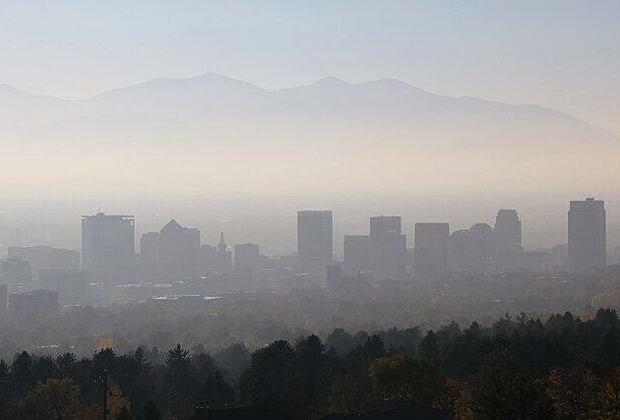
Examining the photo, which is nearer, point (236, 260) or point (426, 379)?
point (426, 379)

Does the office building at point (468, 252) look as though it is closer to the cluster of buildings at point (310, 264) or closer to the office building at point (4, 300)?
the cluster of buildings at point (310, 264)

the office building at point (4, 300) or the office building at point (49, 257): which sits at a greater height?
the office building at point (49, 257)

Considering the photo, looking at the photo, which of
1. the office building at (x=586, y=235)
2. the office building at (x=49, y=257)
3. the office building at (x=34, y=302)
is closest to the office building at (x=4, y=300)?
the office building at (x=34, y=302)

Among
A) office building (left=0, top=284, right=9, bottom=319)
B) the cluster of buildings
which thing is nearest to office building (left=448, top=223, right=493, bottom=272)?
the cluster of buildings

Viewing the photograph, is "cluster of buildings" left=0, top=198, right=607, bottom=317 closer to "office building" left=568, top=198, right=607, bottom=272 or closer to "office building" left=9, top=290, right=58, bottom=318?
"office building" left=568, top=198, right=607, bottom=272

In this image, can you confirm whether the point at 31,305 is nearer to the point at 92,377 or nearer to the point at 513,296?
the point at 513,296

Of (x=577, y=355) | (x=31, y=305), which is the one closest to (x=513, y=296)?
(x=31, y=305)
